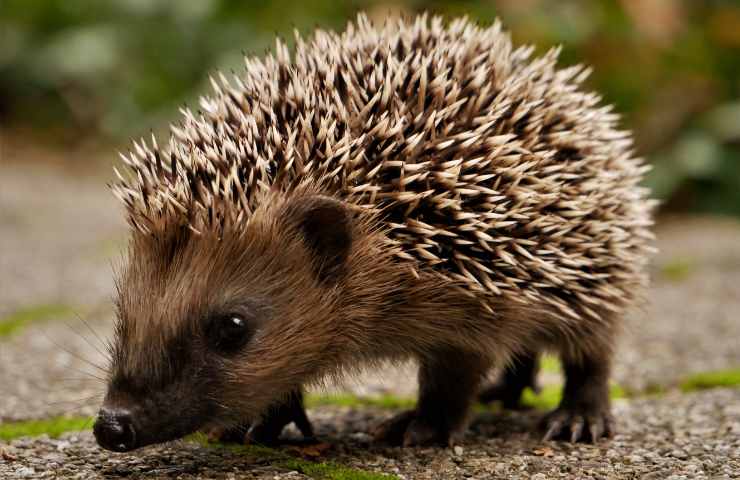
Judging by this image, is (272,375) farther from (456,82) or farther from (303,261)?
(456,82)

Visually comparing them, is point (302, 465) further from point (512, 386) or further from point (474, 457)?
point (512, 386)

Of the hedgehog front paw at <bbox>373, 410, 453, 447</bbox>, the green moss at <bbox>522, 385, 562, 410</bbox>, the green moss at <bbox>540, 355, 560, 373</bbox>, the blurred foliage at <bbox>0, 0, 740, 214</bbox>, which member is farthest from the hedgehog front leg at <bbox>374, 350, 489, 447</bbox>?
the blurred foliage at <bbox>0, 0, 740, 214</bbox>

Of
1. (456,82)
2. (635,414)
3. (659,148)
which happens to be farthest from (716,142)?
(456,82)

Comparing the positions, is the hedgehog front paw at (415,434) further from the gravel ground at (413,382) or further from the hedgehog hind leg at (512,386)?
the hedgehog hind leg at (512,386)

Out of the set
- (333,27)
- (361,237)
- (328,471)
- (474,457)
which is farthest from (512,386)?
(333,27)

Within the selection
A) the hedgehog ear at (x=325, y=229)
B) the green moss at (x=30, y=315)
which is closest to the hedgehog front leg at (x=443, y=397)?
the hedgehog ear at (x=325, y=229)

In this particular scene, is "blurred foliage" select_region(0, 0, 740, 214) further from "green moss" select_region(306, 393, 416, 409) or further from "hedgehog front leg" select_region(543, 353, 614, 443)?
"hedgehog front leg" select_region(543, 353, 614, 443)
